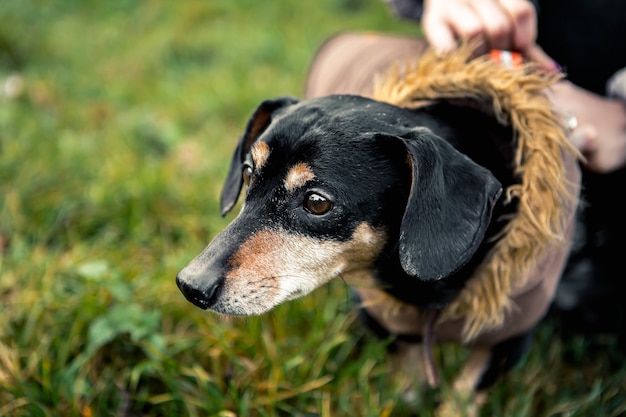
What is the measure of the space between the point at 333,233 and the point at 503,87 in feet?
2.28

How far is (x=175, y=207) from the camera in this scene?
10.9ft

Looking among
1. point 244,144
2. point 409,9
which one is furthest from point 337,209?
point 409,9

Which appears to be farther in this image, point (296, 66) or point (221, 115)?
point (296, 66)

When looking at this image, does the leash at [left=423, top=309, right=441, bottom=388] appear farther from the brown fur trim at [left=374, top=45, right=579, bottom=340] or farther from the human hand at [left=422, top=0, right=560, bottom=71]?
the human hand at [left=422, top=0, right=560, bottom=71]

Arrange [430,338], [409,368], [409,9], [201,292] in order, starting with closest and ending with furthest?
[201,292] → [430,338] → [409,368] → [409,9]

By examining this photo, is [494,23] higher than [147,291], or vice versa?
[494,23]

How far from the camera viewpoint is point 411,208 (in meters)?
1.73

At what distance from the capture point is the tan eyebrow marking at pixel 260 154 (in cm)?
182

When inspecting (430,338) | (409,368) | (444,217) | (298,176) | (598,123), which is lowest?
(409,368)

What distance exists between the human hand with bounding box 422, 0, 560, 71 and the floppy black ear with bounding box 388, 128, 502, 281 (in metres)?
0.60

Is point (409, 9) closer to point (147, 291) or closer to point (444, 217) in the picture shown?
point (444, 217)

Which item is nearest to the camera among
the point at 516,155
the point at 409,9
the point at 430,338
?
the point at 516,155

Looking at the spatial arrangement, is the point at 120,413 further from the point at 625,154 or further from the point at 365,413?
the point at 625,154

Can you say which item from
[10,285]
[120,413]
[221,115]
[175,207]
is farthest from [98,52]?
[120,413]
